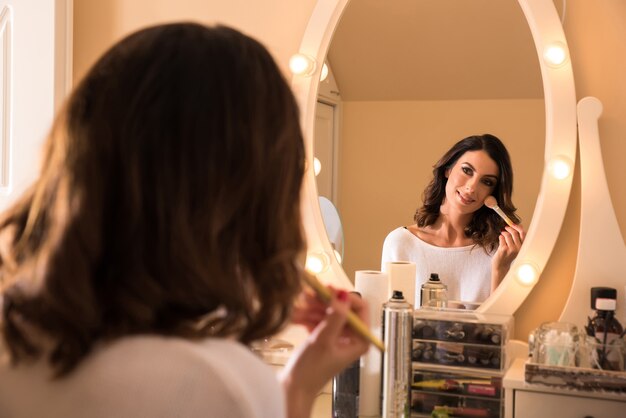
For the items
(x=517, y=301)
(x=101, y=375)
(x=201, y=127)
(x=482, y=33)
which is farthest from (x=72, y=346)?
(x=482, y=33)

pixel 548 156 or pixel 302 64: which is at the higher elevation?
pixel 302 64

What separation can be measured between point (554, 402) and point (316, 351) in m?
0.74

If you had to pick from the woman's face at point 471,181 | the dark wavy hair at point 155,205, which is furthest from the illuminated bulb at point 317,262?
the dark wavy hair at point 155,205

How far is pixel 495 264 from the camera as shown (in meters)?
1.63

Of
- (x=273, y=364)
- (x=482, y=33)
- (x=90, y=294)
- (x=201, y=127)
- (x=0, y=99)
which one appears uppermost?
(x=482, y=33)

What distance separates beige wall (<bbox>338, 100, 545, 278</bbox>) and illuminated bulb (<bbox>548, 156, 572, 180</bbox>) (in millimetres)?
51

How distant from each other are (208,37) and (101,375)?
0.98ft

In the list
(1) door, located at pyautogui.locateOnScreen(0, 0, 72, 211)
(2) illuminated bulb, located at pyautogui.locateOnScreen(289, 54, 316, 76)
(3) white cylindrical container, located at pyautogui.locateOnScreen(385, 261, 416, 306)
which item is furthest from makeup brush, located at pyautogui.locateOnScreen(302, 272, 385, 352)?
(1) door, located at pyautogui.locateOnScreen(0, 0, 72, 211)

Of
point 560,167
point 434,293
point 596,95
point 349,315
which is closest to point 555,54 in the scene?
point 596,95

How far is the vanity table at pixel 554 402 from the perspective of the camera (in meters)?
1.36

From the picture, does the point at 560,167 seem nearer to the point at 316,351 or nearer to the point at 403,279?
the point at 403,279

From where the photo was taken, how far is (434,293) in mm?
1659

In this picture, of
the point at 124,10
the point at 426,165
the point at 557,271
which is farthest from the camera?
the point at 124,10

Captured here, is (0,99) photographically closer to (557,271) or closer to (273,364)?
(273,364)
